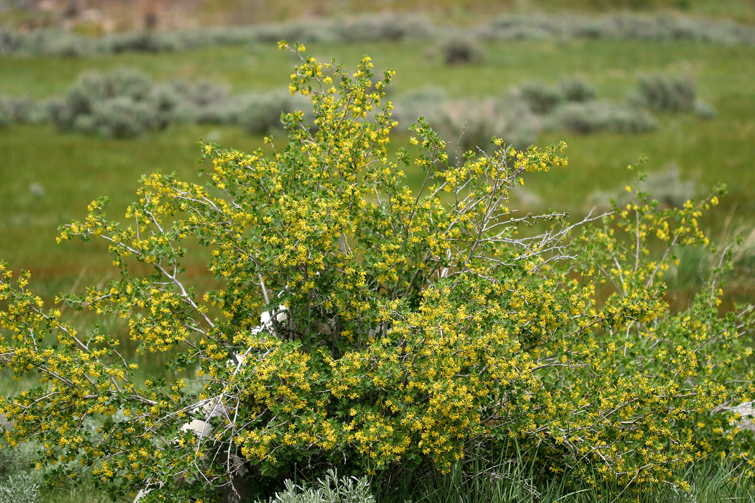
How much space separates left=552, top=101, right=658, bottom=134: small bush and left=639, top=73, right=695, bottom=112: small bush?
2.24 meters

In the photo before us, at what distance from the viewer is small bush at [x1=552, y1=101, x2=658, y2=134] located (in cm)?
1531

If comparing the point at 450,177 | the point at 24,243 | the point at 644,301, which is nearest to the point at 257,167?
the point at 450,177

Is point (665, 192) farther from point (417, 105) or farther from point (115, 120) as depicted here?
point (115, 120)

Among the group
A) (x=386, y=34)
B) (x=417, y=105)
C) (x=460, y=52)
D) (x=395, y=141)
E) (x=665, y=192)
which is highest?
(x=665, y=192)

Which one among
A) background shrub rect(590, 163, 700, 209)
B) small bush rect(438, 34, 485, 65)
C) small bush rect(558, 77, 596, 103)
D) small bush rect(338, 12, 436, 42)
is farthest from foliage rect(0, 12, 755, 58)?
background shrub rect(590, 163, 700, 209)

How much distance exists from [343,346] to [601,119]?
46.0 feet

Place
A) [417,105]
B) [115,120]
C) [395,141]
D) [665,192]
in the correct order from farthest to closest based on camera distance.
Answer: [417,105] → [115,120] → [395,141] → [665,192]

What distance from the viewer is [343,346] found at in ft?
9.43

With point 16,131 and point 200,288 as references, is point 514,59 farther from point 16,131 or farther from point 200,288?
point 200,288

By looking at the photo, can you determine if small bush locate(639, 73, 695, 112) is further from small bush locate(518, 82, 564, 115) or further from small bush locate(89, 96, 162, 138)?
small bush locate(89, 96, 162, 138)

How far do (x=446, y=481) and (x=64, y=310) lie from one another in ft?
11.9

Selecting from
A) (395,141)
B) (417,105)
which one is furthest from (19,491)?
(417,105)

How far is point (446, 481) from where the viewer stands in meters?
2.87

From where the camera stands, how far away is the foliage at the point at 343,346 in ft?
8.24
